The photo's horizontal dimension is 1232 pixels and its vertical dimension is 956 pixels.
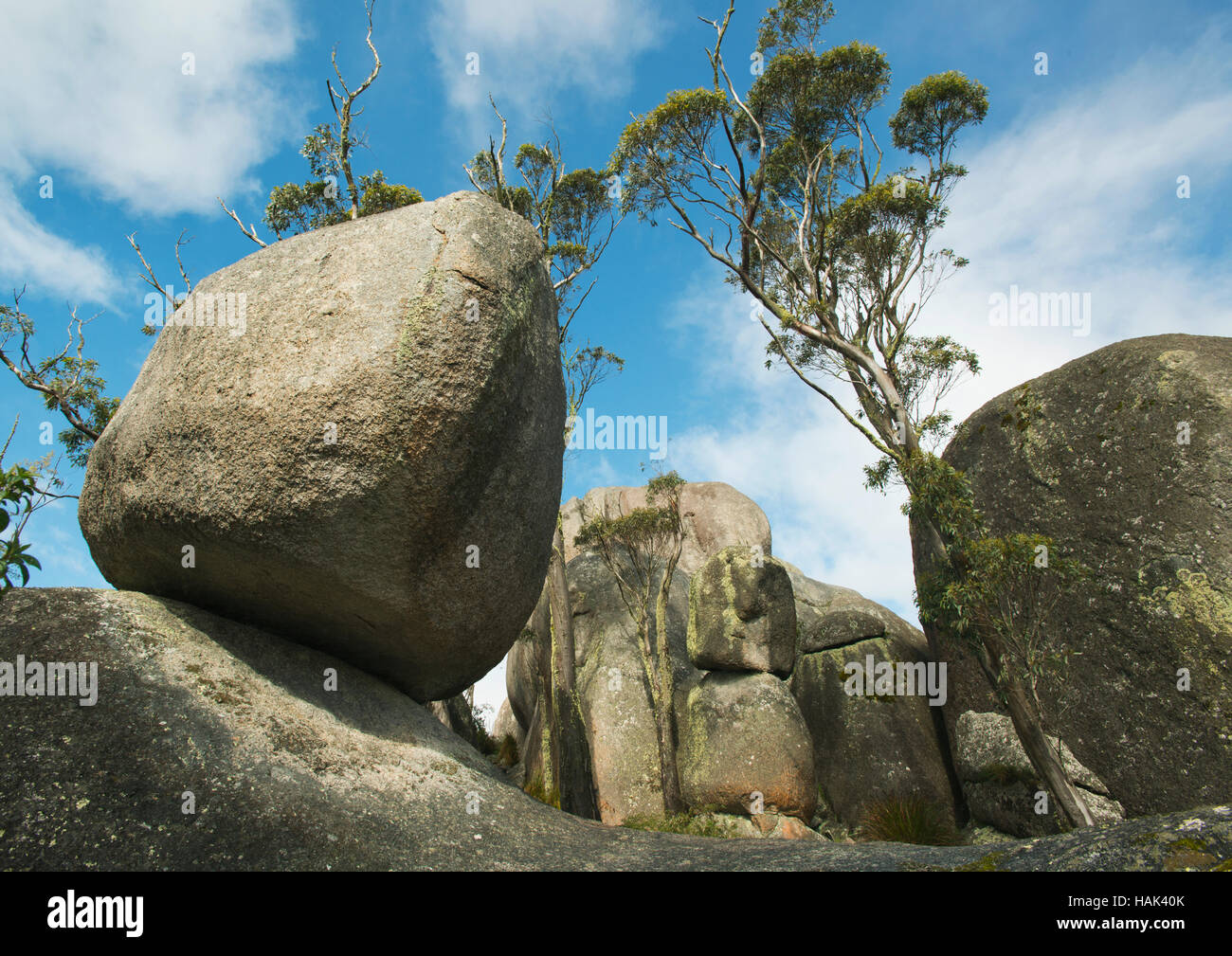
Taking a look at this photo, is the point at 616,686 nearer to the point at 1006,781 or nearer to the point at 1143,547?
the point at 1006,781

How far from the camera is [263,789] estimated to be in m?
5.06

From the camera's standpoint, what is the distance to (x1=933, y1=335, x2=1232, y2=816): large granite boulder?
31.9 feet

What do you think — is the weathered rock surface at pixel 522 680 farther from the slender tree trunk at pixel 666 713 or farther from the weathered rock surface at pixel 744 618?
Answer: the weathered rock surface at pixel 744 618

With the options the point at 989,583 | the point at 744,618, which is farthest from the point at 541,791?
the point at 989,583

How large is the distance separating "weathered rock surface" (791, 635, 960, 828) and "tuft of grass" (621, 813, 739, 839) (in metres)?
2.07

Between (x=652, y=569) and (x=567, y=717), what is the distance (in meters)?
3.82

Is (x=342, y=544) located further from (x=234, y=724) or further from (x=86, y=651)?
(x=86, y=651)

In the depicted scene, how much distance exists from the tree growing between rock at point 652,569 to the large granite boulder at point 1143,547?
5.61 meters

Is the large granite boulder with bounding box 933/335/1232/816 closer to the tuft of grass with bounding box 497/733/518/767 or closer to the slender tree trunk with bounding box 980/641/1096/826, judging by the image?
the slender tree trunk with bounding box 980/641/1096/826

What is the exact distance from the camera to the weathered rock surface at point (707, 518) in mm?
24203

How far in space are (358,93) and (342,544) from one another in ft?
41.4
